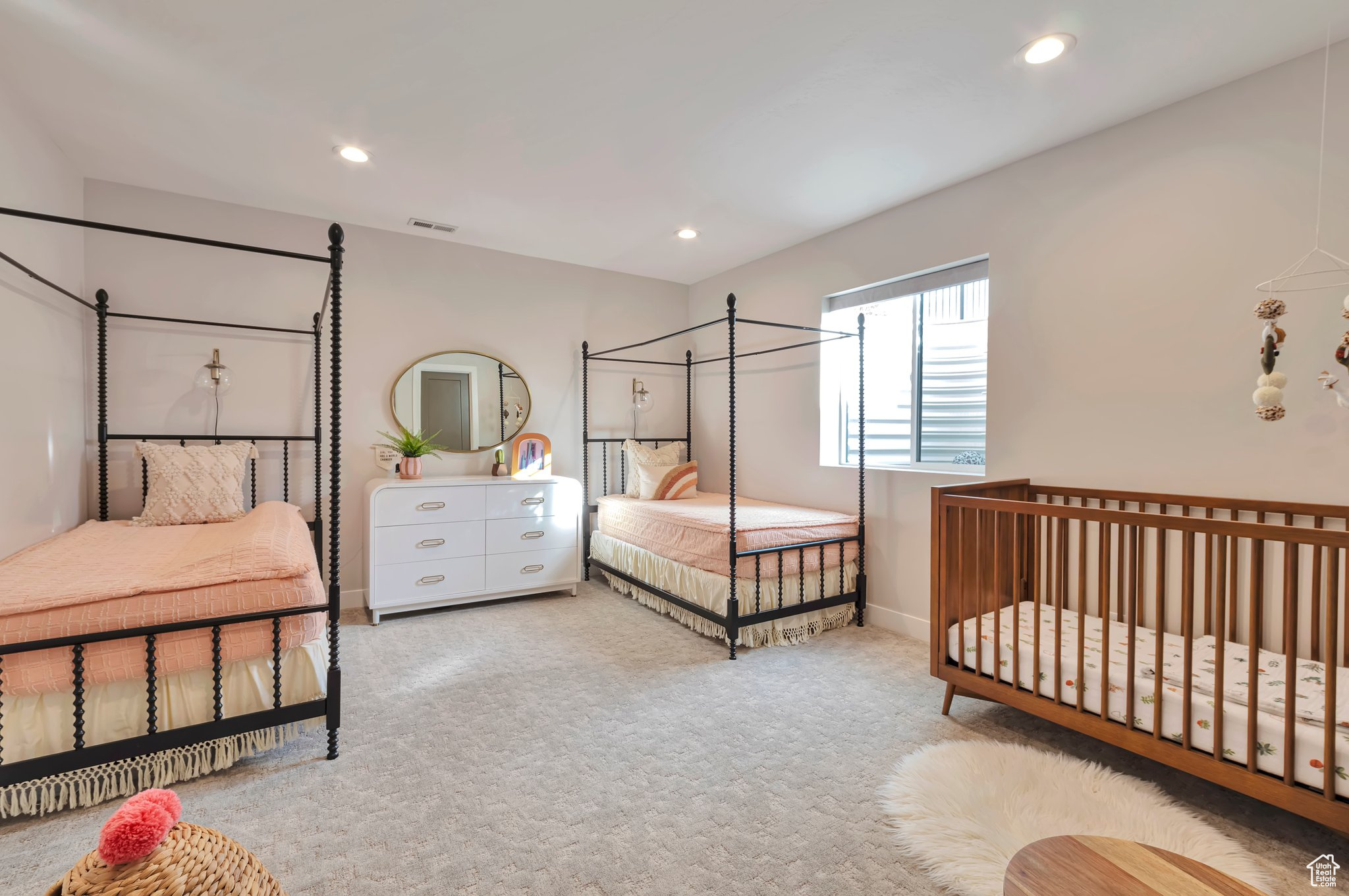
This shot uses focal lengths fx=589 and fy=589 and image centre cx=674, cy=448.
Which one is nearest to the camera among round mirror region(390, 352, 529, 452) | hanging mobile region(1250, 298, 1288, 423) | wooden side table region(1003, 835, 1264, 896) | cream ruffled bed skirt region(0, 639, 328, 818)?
wooden side table region(1003, 835, 1264, 896)

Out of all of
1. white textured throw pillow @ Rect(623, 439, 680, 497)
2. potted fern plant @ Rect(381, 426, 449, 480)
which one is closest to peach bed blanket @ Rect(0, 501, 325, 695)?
potted fern plant @ Rect(381, 426, 449, 480)

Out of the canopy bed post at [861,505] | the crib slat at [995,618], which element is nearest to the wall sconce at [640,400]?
the canopy bed post at [861,505]

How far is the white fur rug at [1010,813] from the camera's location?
58.7 inches

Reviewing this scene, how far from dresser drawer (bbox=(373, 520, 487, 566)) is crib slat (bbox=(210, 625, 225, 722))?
1621 mm

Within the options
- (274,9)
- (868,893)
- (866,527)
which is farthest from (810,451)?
(274,9)

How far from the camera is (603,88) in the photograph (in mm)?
2227

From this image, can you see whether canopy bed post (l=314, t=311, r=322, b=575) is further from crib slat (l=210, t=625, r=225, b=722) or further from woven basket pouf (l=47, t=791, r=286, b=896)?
woven basket pouf (l=47, t=791, r=286, b=896)

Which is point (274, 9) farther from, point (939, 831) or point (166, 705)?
point (939, 831)

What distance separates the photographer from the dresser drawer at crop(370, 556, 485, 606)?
11.3 ft

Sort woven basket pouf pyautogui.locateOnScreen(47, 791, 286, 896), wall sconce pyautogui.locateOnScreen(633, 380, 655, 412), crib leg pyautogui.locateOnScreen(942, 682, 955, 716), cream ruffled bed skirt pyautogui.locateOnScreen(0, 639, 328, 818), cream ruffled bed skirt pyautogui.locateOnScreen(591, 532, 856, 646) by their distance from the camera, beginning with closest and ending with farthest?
woven basket pouf pyautogui.locateOnScreen(47, 791, 286, 896) → cream ruffled bed skirt pyautogui.locateOnScreen(0, 639, 328, 818) → crib leg pyautogui.locateOnScreen(942, 682, 955, 716) → cream ruffled bed skirt pyautogui.locateOnScreen(591, 532, 856, 646) → wall sconce pyautogui.locateOnScreen(633, 380, 655, 412)

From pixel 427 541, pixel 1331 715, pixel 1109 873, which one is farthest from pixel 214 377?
pixel 1331 715

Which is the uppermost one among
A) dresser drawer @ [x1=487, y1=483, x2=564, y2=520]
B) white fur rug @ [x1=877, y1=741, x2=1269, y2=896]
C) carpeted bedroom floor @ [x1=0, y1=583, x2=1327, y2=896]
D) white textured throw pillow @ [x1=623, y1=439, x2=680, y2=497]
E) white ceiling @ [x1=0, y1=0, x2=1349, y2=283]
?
white ceiling @ [x1=0, y1=0, x2=1349, y2=283]

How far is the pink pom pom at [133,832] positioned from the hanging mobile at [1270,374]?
2964 millimetres

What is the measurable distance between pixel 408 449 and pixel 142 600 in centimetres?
205
